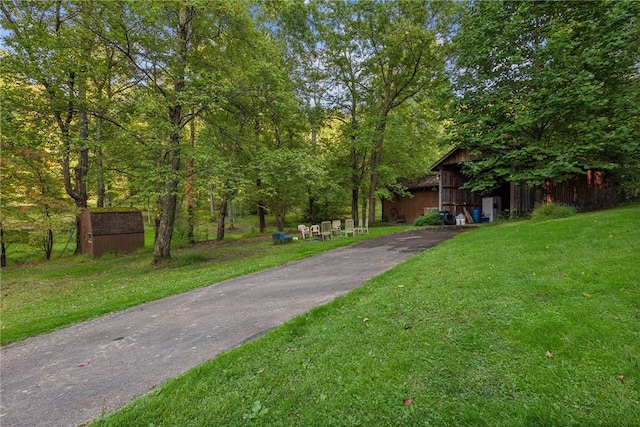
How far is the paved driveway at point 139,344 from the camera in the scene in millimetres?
3164

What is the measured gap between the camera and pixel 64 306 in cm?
703

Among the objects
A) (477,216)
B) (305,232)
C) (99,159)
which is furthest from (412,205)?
(99,159)

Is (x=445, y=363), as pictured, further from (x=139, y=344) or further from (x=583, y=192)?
(x=583, y=192)

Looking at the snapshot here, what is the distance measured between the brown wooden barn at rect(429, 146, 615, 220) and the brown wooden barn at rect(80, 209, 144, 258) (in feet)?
59.3

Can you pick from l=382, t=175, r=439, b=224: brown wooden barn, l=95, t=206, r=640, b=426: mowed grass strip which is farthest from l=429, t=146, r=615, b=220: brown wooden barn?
l=95, t=206, r=640, b=426: mowed grass strip

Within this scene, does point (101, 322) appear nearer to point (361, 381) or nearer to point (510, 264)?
point (361, 381)

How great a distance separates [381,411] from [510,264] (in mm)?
4687

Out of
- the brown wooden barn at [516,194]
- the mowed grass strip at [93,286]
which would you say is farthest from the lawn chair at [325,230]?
the brown wooden barn at [516,194]

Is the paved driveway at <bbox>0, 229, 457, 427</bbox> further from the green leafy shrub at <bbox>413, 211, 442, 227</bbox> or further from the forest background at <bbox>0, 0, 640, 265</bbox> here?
the green leafy shrub at <bbox>413, 211, 442, 227</bbox>

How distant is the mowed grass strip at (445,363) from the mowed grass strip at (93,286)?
430 cm

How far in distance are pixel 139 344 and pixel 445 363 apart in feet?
13.7

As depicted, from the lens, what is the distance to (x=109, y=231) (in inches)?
642

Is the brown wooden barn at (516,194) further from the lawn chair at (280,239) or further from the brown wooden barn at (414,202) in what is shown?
the lawn chair at (280,239)

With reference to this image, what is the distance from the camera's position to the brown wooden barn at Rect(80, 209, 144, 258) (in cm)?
1588
